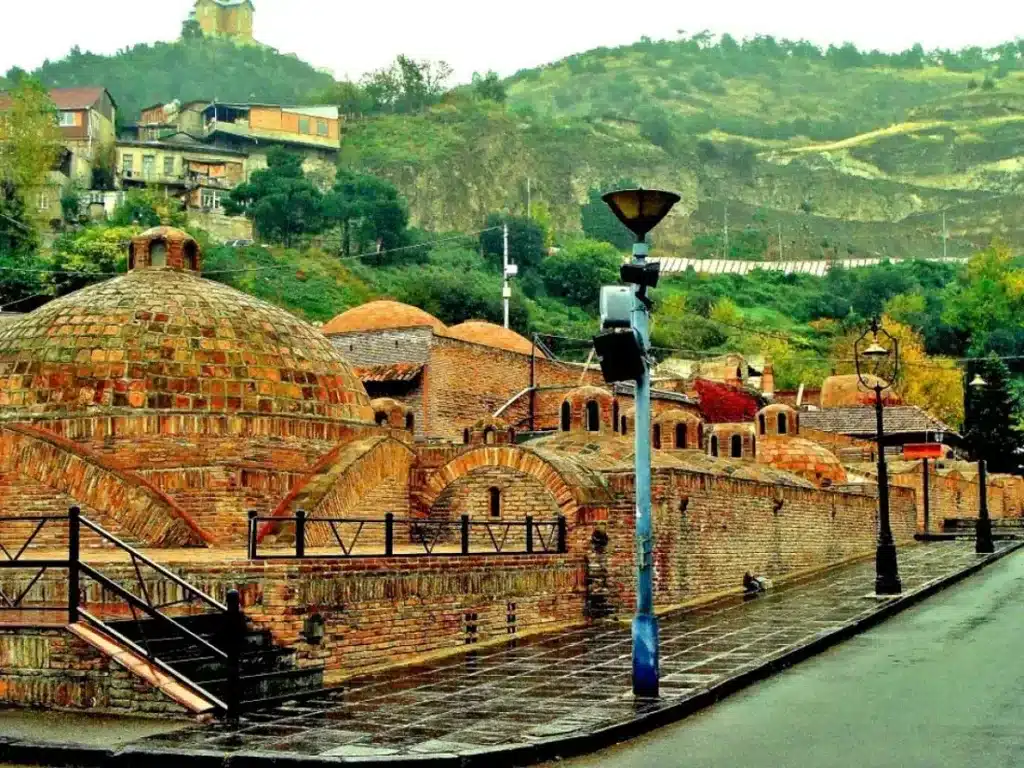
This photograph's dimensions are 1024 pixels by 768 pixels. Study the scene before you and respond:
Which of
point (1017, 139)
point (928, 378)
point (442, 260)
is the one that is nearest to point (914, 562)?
point (928, 378)

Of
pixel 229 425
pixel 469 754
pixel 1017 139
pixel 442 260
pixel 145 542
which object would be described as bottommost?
pixel 469 754

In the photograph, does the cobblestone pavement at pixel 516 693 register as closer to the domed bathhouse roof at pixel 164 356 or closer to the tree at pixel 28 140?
the domed bathhouse roof at pixel 164 356

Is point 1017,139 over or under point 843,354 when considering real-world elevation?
over

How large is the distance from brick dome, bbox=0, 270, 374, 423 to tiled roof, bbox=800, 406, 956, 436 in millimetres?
43089

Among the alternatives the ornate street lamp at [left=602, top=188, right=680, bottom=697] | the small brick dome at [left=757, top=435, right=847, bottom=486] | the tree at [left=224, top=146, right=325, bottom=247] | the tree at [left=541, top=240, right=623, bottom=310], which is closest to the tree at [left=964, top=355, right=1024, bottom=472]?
the small brick dome at [left=757, top=435, right=847, bottom=486]

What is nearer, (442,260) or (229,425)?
(229,425)

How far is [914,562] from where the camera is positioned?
111ft

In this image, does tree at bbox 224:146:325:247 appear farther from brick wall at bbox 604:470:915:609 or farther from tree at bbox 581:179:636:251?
brick wall at bbox 604:470:915:609

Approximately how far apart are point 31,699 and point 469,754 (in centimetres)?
433

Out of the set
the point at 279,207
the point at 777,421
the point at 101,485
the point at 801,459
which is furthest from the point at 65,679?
the point at 279,207

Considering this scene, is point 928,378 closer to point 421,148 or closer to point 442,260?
point 442,260

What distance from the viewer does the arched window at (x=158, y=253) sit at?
24.7m

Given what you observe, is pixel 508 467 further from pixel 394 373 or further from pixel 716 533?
pixel 394 373

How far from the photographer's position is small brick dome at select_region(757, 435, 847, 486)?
129ft
